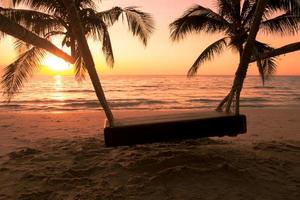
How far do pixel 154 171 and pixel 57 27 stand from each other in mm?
5534

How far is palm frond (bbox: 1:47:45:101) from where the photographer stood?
8867mm

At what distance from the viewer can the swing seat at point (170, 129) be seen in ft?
16.1

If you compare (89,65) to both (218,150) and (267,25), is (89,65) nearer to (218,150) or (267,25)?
(218,150)

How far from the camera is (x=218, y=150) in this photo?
682 centimetres

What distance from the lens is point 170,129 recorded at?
201 inches

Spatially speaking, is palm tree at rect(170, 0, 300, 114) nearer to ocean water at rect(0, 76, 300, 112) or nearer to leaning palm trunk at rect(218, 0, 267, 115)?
leaning palm trunk at rect(218, 0, 267, 115)

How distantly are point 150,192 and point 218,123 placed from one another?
134 centimetres

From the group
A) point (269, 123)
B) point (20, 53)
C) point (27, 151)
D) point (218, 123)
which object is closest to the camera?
point (218, 123)

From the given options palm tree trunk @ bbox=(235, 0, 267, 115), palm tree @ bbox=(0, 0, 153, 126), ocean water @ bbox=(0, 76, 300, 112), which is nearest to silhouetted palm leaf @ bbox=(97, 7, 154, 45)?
palm tree @ bbox=(0, 0, 153, 126)

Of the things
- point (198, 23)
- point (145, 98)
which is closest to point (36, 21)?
point (198, 23)

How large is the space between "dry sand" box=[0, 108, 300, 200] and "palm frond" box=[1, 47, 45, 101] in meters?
1.58

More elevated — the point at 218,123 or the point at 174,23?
the point at 174,23

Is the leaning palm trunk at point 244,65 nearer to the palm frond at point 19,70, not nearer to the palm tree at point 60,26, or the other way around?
the palm tree at point 60,26

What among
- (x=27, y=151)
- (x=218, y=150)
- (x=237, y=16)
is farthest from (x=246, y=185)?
(x=237, y=16)
